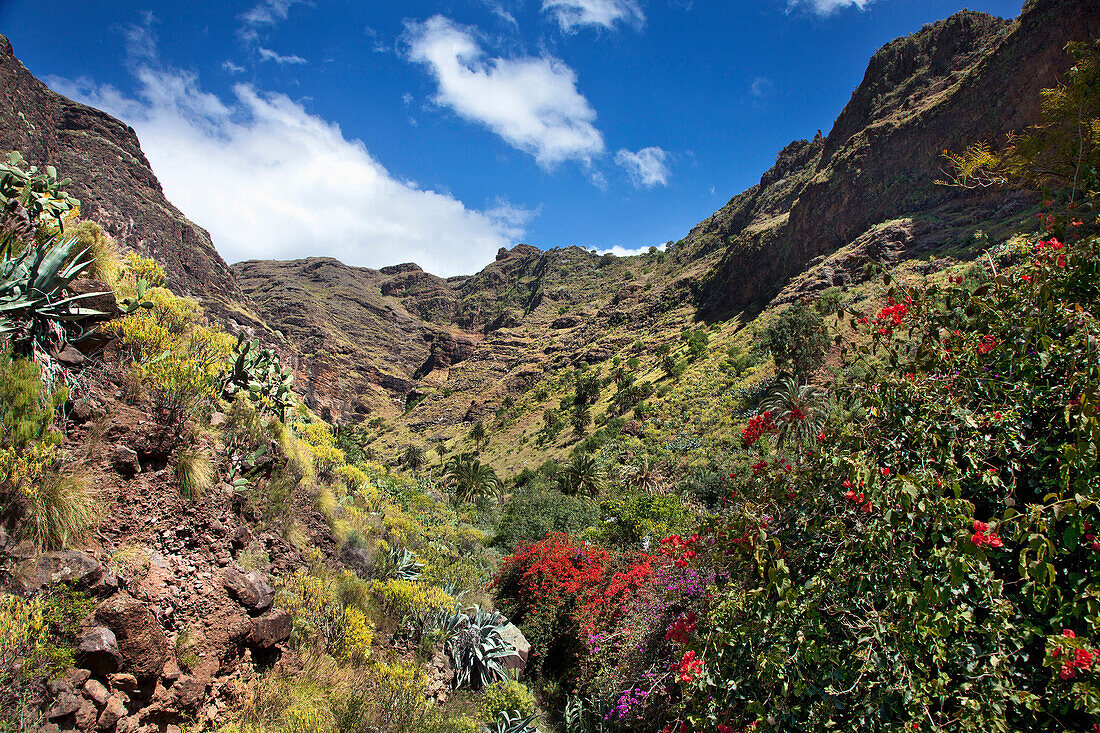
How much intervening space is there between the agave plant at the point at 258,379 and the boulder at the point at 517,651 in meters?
5.46

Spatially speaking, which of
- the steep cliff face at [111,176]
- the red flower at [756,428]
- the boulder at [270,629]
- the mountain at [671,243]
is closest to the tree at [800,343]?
the mountain at [671,243]

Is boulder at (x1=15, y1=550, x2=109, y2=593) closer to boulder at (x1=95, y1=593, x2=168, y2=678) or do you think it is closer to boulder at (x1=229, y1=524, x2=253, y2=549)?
boulder at (x1=95, y1=593, x2=168, y2=678)

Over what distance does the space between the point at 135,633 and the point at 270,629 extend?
1.27 m

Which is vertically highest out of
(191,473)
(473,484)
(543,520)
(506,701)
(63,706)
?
(191,473)

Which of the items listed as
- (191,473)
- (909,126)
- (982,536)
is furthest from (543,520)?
(909,126)

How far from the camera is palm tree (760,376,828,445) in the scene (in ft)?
13.8

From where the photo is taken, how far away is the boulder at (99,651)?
3.14m

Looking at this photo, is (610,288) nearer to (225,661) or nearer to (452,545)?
(452,545)

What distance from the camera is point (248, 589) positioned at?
452 cm

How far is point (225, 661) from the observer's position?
4145 mm

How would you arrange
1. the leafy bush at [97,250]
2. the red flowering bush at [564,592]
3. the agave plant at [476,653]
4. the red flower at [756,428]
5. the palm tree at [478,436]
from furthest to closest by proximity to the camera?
the palm tree at [478,436], the red flowering bush at [564,592], the agave plant at [476,653], the leafy bush at [97,250], the red flower at [756,428]

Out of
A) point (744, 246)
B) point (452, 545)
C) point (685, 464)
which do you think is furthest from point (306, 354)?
point (452, 545)

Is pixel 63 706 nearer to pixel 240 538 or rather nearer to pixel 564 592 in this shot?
pixel 240 538

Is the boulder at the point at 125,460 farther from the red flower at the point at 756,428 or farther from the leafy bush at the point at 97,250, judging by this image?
the red flower at the point at 756,428
